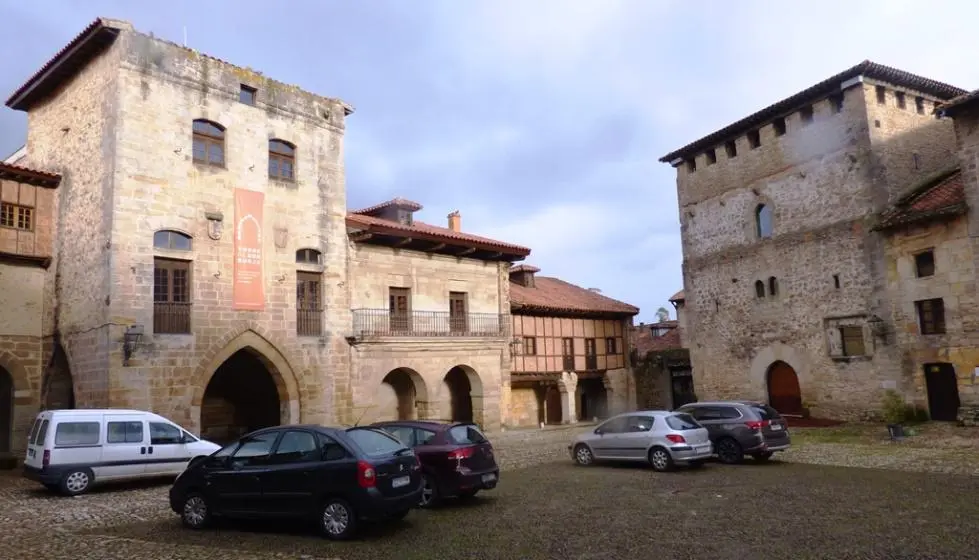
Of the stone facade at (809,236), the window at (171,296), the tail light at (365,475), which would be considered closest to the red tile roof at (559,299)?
the stone facade at (809,236)

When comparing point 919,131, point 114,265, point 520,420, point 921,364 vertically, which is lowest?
point 520,420

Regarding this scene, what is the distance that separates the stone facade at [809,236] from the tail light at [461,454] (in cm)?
1776

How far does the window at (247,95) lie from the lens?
69.5ft

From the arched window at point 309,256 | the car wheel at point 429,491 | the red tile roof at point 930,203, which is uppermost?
the red tile roof at point 930,203

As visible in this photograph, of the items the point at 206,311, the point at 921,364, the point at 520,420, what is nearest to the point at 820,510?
the point at 921,364

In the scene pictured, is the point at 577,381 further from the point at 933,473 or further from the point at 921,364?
the point at 933,473

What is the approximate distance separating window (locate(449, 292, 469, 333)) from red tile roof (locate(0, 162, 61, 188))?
13.6 metres

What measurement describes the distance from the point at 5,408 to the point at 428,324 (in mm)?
13448

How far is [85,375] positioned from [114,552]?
38.9ft

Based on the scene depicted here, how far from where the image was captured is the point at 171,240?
19.2 meters

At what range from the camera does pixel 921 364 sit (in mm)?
21844

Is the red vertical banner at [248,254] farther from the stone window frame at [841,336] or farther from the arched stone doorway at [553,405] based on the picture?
the stone window frame at [841,336]

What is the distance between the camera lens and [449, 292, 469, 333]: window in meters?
26.5

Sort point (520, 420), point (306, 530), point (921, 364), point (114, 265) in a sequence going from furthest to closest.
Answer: point (520, 420) < point (921, 364) < point (114, 265) < point (306, 530)
